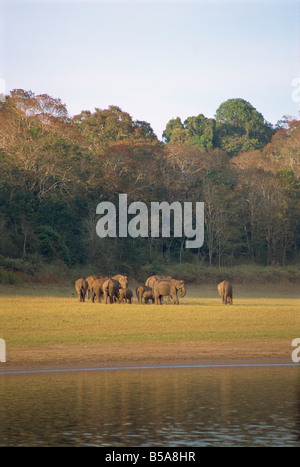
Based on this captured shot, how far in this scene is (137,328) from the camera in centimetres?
2175

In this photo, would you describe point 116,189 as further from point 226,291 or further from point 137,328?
point 137,328

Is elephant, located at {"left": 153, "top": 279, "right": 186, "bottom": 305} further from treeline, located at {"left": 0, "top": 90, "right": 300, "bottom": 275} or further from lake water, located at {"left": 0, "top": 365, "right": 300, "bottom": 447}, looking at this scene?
lake water, located at {"left": 0, "top": 365, "right": 300, "bottom": 447}

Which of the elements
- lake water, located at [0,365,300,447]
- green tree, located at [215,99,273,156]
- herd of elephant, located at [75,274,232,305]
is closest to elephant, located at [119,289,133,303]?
herd of elephant, located at [75,274,232,305]

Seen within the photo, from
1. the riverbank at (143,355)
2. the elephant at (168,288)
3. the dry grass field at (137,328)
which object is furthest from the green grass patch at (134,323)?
the elephant at (168,288)

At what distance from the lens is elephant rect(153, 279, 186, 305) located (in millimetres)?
31344

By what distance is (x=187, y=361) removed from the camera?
A: 1684cm

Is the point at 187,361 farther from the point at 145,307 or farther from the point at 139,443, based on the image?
the point at 145,307

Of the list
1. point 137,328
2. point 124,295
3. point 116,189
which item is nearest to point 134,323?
point 137,328

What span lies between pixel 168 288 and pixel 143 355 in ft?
46.8

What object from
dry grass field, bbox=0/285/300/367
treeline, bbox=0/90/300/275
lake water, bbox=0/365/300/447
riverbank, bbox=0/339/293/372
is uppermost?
treeline, bbox=0/90/300/275

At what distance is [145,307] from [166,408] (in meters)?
17.8

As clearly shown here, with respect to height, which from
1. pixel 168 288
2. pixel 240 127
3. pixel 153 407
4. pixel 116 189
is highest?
pixel 240 127

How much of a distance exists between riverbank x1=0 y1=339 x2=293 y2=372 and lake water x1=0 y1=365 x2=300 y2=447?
0.97 meters

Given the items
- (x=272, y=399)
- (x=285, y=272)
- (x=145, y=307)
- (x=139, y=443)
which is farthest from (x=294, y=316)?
(x=285, y=272)
